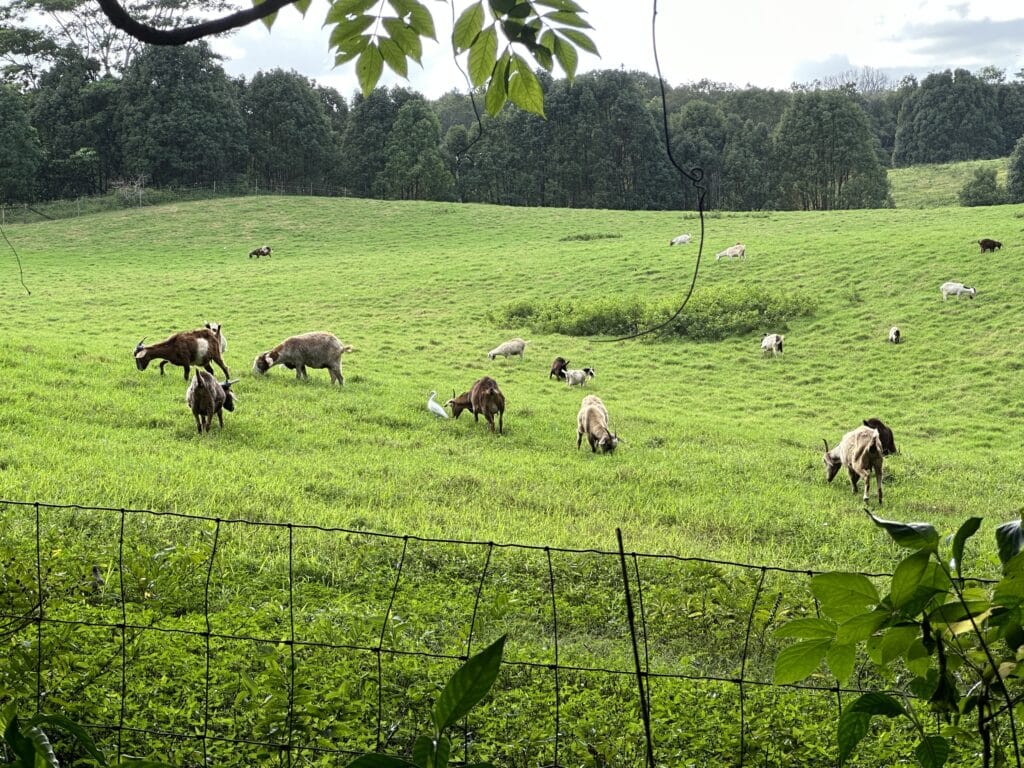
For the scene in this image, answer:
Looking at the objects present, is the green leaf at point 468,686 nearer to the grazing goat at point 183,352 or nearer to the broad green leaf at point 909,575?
the broad green leaf at point 909,575

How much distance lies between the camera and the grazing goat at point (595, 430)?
46.3 feet

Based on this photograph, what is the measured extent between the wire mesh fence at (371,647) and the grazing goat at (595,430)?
6023 mm

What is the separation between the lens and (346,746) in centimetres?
421

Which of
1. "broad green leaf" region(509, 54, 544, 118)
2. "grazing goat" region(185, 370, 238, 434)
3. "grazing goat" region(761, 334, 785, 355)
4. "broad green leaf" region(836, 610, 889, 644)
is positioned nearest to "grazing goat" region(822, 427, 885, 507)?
"grazing goat" region(185, 370, 238, 434)

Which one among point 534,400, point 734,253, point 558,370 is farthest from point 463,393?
point 734,253

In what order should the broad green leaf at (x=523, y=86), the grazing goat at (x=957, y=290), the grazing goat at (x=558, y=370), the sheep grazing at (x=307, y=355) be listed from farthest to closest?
the grazing goat at (x=957, y=290) → the grazing goat at (x=558, y=370) → the sheep grazing at (x=307, y=355) → the broad green leaf at (x=523, y=86)

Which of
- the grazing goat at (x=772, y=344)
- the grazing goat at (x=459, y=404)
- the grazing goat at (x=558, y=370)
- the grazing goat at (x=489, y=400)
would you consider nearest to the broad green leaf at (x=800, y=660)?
the grazing goat at (x=489, y=400)

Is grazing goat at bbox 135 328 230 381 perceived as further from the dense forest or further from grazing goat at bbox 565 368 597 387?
the dense forest

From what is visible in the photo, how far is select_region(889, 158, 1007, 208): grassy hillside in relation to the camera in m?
64.8

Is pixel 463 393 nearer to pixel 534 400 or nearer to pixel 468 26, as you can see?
pixel 534 400

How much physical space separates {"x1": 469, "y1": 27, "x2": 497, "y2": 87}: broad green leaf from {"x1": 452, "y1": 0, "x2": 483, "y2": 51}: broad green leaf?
18 millimetres

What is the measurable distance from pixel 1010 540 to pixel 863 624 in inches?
10.1

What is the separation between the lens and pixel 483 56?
233 cm

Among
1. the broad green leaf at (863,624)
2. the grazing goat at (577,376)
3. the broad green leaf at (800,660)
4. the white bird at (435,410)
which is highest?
the broad green leaf at (863,624)
